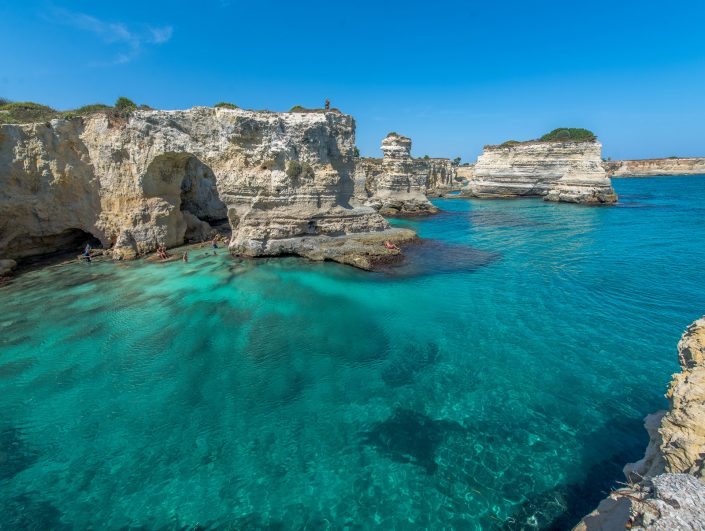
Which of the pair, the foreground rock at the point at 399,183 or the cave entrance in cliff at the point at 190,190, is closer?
the cave entrance in cliff at the point at 190,190

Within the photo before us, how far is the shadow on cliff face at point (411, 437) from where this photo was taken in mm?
6414

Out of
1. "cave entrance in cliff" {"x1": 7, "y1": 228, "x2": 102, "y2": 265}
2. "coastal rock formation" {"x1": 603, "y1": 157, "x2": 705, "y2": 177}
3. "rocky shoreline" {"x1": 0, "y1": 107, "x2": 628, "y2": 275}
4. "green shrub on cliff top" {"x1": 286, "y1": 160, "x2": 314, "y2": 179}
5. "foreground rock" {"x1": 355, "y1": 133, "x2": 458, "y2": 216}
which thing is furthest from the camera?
"coastal rock formation" {"x1": 603, "y1": 157, "x2": 705, "y2": 177}

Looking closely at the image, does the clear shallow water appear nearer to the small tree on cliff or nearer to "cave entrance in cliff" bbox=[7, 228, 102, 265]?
"cave entrance in cliff" bbox=[7, 228, 102, 265]

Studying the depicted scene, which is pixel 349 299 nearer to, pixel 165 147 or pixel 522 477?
pixel 522 477

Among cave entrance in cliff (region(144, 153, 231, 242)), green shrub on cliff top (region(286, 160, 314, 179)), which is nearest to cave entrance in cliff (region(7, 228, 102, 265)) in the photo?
cave entrance in cliff (region(144, 153, 231, 242))

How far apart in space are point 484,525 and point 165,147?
70.9 feet

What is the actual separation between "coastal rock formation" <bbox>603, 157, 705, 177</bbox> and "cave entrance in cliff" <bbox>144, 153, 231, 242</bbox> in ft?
437

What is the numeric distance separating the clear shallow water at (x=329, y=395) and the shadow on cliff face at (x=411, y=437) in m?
0.05

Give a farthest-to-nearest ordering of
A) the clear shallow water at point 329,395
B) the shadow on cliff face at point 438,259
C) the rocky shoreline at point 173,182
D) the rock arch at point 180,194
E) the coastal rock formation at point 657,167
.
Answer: the coastal rock formation at point 657,167
the rock arch at point 180,194
the rocky shoreline at point 173,182
the shadow on cliff face at point 438,259
the clear shallow water at point 329,395

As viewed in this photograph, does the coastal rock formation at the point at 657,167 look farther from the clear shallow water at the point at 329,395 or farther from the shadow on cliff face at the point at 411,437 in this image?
the shadow on cliff face at the point at 411,437

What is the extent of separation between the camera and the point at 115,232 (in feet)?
68.0

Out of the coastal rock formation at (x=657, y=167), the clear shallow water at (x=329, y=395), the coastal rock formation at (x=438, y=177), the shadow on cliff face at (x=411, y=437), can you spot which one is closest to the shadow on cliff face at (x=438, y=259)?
the clear shallow water at (x=329, y=395)

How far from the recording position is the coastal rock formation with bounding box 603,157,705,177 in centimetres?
10889

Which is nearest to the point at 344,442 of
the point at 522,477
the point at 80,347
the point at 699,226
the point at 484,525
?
the point at 484,525
